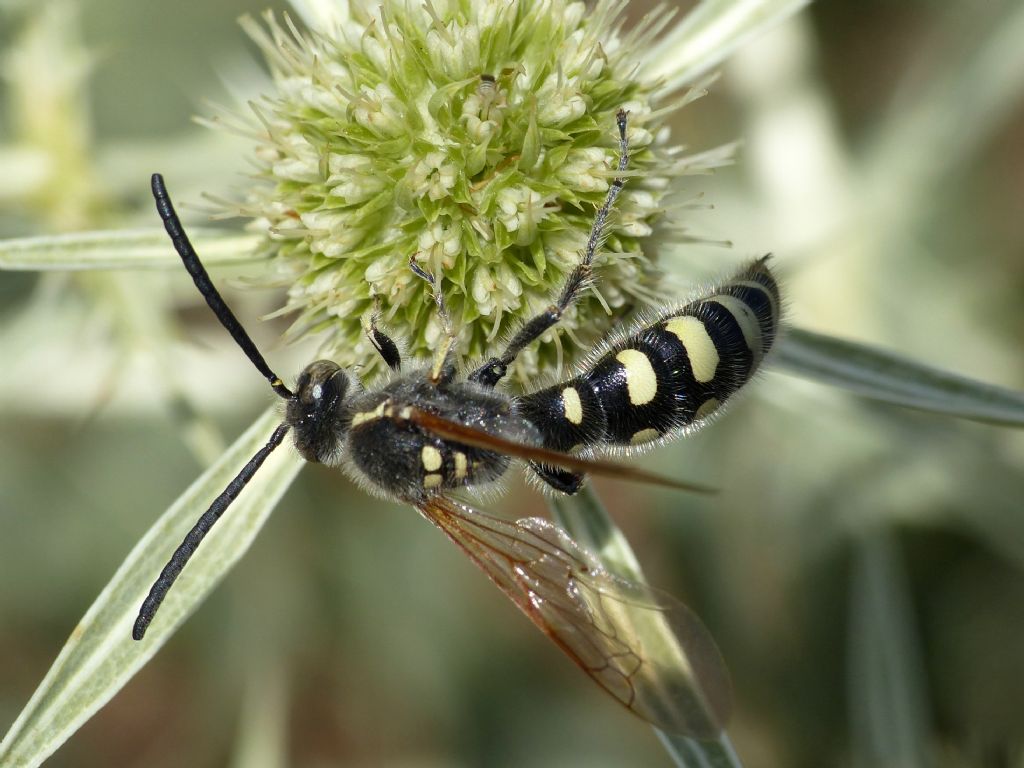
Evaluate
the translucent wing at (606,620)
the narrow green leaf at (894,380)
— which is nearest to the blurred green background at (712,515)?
the narrow green leaf at (894,380)

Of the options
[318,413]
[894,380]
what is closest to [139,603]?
[318,413]

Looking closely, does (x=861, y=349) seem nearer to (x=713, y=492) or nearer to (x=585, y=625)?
(x=585, y=625)

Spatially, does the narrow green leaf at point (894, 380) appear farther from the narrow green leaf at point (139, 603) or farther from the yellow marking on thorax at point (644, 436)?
the narrow green leaf at point (139, 603)

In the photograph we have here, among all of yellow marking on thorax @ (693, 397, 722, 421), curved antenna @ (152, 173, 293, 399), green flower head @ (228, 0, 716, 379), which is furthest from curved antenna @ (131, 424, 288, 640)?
yellow marking on thorax @ (693, 397, 722, 421)

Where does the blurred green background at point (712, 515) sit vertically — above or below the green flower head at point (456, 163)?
below

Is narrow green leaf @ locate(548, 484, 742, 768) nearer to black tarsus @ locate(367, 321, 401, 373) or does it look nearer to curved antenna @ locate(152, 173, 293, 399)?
black tarsus @ locate(367, 321, 401, 373)

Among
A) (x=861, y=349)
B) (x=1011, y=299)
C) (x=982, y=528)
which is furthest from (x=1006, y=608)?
(x=861, y=349)
